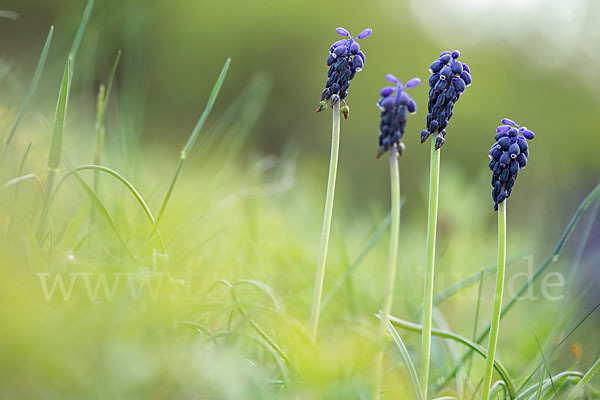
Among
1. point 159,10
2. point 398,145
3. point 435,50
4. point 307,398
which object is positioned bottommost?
point 307,398

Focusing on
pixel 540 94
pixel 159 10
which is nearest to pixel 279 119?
pixel 159 10

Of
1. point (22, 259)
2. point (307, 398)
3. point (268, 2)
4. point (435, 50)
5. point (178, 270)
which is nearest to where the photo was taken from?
point (307, 398)

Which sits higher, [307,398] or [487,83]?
[487,83]

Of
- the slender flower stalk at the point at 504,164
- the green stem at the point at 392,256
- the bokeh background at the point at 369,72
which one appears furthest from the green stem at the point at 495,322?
the bokeh background at the point at 369,72

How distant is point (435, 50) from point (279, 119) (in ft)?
5.19

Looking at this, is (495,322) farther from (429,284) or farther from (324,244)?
(324,244)

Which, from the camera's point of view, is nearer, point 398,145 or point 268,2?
point 398,145

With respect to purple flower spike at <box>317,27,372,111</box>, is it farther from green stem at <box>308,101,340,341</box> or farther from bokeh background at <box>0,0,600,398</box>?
bokeh background at <box>0,0,600,398</box>

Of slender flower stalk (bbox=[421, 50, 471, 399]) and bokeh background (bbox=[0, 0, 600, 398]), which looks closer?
slender flower stalk (bbox=[421, 50, 471, 399])

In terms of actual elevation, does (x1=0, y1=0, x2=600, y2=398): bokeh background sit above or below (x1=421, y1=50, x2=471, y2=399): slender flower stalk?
above

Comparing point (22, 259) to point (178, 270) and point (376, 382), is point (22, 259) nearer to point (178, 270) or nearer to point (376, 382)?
point (178, 270)

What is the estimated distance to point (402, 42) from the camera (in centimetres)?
489

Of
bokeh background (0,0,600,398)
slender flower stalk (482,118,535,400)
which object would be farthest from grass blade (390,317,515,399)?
bokeh background (0,0,600,398)

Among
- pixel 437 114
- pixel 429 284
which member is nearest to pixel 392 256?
pixel 429 284
